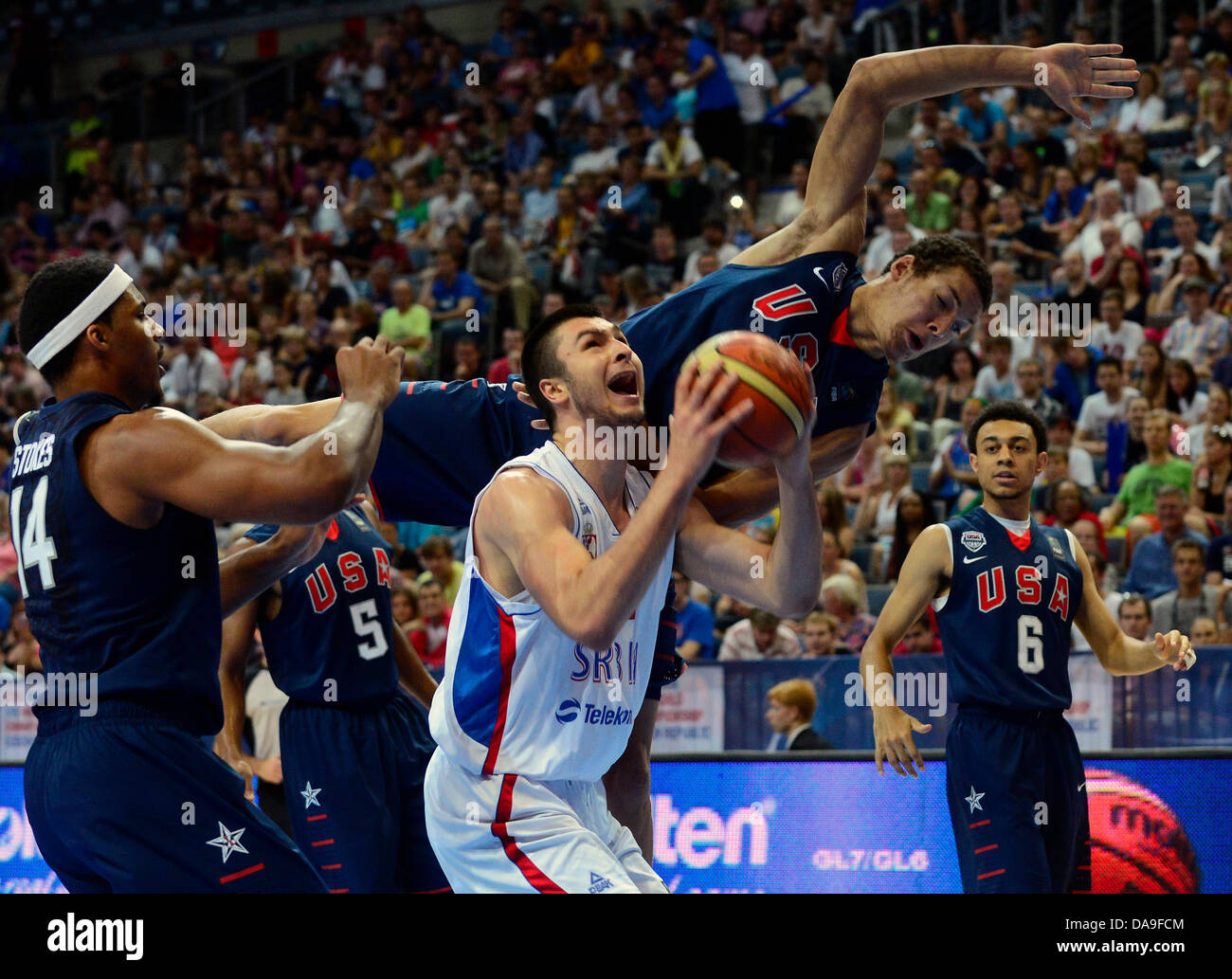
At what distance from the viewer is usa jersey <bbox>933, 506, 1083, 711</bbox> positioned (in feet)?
20.1

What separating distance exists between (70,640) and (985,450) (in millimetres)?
3972

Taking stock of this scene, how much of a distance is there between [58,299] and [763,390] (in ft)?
6.02

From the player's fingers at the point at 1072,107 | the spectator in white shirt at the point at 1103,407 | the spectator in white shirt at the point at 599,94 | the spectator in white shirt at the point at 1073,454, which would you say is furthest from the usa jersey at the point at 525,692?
the spectator in white shirt at the point at 599,94

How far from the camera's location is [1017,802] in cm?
593

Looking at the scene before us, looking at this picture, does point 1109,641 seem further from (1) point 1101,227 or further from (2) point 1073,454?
(1) point 1101,227

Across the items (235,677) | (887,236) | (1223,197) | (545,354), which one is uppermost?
(1223,197)

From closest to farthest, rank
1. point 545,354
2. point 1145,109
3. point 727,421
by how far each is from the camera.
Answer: point 727,421
point 545,354
point 1145,109

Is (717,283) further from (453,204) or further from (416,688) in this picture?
(453,204)

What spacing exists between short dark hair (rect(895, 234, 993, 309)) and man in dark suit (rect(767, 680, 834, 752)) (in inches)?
159

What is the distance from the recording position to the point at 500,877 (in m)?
3.72

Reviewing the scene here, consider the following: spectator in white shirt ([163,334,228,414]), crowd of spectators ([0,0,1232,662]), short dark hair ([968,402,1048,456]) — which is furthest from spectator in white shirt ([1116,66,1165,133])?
spectator in white shirt ([163,334,228,414])

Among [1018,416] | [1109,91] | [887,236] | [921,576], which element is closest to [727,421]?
[1109,91]

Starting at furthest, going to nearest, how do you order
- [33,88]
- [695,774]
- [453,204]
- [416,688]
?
[33,88], [453,204], [695,774], [416,688]
